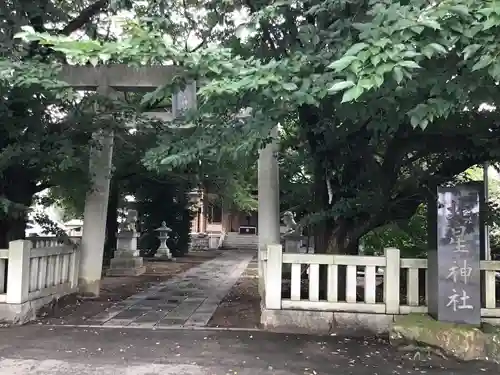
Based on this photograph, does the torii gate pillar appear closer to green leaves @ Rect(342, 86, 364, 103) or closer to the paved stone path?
the paved stone path

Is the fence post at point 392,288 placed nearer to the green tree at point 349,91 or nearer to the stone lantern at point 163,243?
the green tree at point 349,91

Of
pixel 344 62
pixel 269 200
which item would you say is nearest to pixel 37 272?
pixel 269 200

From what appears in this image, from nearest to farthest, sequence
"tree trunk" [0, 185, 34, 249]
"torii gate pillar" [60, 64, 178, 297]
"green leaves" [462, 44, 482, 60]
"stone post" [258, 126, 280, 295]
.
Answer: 1. "green leaves" [462, 44, 482, 60]
2. "tree trunk" [0, 185, 34, 249]
3. "torii gate pillar" [60, 64, 178, 297]
4. "stone post" [258, 126, 280, 295]

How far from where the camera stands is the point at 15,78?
5.62 meters

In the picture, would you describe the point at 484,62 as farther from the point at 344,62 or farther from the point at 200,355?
the point at 200,355

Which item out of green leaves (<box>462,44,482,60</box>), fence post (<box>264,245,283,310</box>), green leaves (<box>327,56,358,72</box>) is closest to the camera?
green leaves (<box>327,56,358,72</box>)

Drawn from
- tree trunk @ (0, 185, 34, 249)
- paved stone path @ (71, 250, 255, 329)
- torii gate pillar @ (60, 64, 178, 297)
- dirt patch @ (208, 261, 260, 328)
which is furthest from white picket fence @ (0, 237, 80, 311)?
dirt patch @ (208, 261, 260, 328)

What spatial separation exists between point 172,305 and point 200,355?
3.68 metres

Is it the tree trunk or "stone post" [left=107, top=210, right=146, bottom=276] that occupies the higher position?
the tree trunk

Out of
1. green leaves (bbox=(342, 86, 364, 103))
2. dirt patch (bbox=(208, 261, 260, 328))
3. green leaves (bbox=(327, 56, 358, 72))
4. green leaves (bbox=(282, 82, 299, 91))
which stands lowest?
dirt patch (bbox=(208, 261, 260, 328))

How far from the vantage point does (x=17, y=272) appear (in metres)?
7.34

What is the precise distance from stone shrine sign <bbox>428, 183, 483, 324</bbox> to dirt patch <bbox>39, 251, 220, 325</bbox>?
5155 mm

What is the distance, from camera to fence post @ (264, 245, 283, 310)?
281 inches

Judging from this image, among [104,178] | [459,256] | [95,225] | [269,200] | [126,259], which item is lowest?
[126,259]
